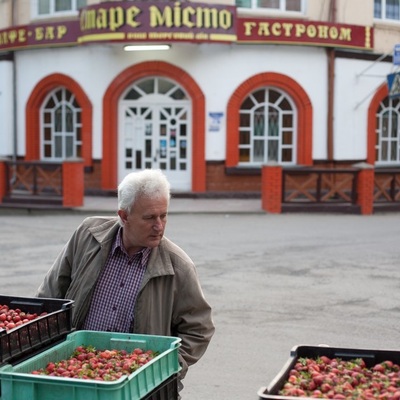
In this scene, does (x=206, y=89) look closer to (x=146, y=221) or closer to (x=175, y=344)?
(x=146, y=221)

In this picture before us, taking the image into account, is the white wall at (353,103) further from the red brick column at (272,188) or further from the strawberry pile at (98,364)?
the strawberry pile at (98,364)

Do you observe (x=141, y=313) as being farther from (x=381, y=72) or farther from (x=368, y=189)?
(x=381, y=72)

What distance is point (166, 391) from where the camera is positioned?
13.7ft

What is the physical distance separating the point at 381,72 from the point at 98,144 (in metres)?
8.34

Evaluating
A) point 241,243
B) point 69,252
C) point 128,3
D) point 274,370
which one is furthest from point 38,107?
point 69,252

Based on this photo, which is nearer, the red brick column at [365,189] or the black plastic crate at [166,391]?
the black plastic crate at [166,391]

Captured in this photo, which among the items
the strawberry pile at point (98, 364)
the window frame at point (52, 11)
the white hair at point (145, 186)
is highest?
the window frame at point (52, 11)

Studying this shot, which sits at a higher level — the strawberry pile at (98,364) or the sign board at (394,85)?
the sign board at (394,85)

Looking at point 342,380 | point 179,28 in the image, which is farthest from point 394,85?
point 342,380

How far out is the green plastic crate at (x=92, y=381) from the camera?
369cm

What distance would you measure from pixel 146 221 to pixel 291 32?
20.5 metres

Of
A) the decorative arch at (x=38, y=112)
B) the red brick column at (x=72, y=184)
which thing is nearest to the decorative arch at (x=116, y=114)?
the decorative arch at (x=38, y=112)

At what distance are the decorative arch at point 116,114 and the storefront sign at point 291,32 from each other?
1890 mm

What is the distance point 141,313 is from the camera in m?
4.68
